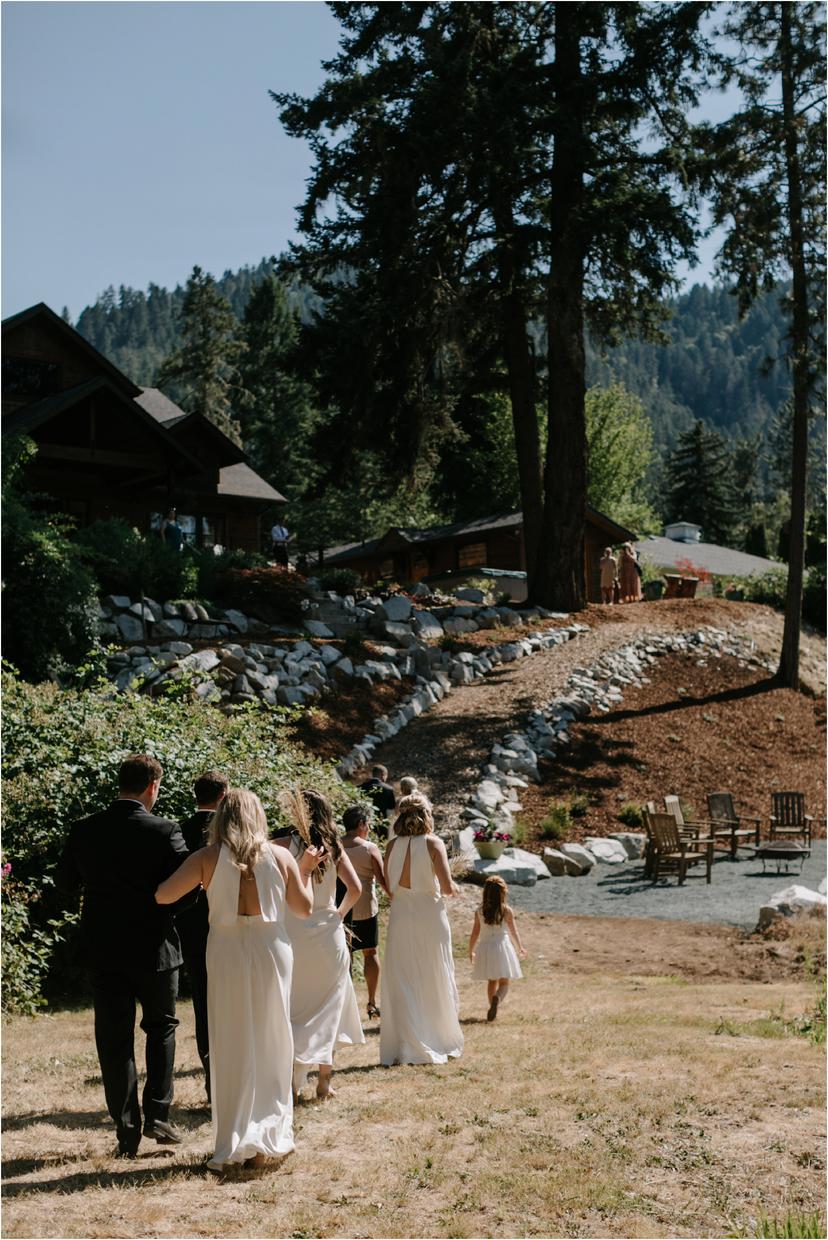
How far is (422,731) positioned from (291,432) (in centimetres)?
4308

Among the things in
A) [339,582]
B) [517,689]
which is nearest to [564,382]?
[339,582]

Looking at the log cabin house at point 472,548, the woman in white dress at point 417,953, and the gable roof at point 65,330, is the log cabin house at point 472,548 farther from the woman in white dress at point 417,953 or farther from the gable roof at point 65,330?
the woman in white dress at point 417,953

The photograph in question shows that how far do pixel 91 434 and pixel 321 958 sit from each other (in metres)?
21.4

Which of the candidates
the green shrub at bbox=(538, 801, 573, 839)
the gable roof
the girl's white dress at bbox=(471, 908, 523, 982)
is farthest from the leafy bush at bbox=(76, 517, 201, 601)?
the girl's white dress at bbox=(471, 908, 523, 982)

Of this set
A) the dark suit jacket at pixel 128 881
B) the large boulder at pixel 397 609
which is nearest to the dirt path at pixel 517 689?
the large boulder at pixel 397 609

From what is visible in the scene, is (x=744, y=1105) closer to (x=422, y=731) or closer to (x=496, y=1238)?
(x=496, y=1238)

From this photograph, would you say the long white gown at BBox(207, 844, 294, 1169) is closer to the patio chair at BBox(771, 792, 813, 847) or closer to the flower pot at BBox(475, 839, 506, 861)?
the flower pot at BBox(475, 839, 506, 861)

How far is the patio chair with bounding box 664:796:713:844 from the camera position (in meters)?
17.2

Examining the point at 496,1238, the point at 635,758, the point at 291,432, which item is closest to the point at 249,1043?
the point at 496,1238

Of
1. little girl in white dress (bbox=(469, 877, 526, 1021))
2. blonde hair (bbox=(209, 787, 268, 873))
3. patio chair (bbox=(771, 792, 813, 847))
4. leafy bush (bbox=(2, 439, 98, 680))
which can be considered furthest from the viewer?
patio chair (bbox=(771, 792, 813, 847))

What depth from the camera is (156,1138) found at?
20.2 feet

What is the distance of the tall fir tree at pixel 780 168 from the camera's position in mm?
24734

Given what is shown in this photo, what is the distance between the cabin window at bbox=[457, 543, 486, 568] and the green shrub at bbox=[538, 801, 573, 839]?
83.3ft

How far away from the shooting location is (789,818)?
1939 centimetres
